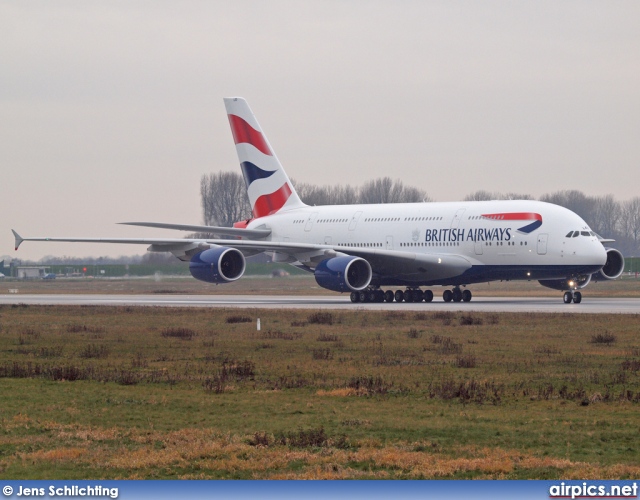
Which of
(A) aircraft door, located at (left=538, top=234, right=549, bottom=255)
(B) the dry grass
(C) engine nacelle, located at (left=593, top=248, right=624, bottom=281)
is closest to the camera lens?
(B) the dry grass

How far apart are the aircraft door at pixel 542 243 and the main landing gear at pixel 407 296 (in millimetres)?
5647

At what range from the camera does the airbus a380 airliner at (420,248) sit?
134ft

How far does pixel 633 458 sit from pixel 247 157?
43.3m

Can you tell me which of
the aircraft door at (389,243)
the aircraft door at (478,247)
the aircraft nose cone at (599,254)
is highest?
the aircraft door at (389,243)

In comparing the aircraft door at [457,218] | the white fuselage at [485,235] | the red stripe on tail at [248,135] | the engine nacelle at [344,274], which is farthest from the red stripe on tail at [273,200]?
the aircraft door at [457,218]

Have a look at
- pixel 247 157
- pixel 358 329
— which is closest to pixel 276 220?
pixel 247 157

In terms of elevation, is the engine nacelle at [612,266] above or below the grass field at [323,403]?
above

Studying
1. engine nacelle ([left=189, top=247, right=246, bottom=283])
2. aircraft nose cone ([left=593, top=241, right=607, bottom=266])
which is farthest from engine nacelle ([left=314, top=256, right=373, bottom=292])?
aircraft nose cone ([left=593, top=241, right=607, bottom=266])

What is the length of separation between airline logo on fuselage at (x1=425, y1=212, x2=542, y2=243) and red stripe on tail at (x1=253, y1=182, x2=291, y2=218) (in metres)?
11.0

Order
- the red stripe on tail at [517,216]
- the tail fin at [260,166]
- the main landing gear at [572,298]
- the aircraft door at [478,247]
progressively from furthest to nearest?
the tail fin at [260,166] → the aircraft door at [478,247] → the main landing gear at [572,298] → the red stripe on tail at [517,216]

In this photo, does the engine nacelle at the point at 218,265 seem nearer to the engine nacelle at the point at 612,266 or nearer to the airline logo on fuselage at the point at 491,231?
the airline logo on fuselage at the point at 491,231

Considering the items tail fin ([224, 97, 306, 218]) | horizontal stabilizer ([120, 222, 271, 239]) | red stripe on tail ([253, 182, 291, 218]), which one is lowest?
horizontal stabilizer ([120, 222, 271, 239])

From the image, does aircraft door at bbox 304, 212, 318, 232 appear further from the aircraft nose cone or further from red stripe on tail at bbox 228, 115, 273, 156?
the aircraft nose cone

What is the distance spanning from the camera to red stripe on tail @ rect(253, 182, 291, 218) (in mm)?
52562
